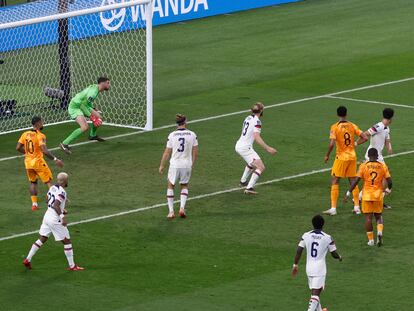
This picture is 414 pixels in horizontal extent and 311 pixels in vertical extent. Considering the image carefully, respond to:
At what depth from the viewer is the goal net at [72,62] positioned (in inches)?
1378

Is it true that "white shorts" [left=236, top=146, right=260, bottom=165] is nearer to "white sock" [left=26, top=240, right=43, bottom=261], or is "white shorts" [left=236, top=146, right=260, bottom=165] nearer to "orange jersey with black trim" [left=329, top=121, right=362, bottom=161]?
"orange jersey with black trim" [left=329, top=121, right=362, bottom=161]

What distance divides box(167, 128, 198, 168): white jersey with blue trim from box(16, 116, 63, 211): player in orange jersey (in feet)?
7.82

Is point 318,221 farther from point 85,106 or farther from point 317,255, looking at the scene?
point 85,106

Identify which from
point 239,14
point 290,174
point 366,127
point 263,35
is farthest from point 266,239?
point 239,14

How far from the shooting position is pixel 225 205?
26969 mm

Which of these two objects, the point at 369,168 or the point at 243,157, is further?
the point at 243,157

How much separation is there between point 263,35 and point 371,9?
6.43 meters

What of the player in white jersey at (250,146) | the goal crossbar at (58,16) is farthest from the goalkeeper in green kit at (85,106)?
the player in white jersey at (250,146)

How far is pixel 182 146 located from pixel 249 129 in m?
2.39

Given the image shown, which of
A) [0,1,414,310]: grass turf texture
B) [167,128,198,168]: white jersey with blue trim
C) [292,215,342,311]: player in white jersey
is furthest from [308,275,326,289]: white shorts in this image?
[167,128,198,168]: white jersey with blue trim

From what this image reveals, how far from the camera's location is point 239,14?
50375 mm

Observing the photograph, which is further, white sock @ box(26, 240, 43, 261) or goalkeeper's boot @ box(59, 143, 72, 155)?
goalkeeper's boot @ box(59, 143, 72, 155)

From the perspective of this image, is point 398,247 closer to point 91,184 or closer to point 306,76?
point 91,184

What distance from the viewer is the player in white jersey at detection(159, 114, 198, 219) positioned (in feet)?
84.9
